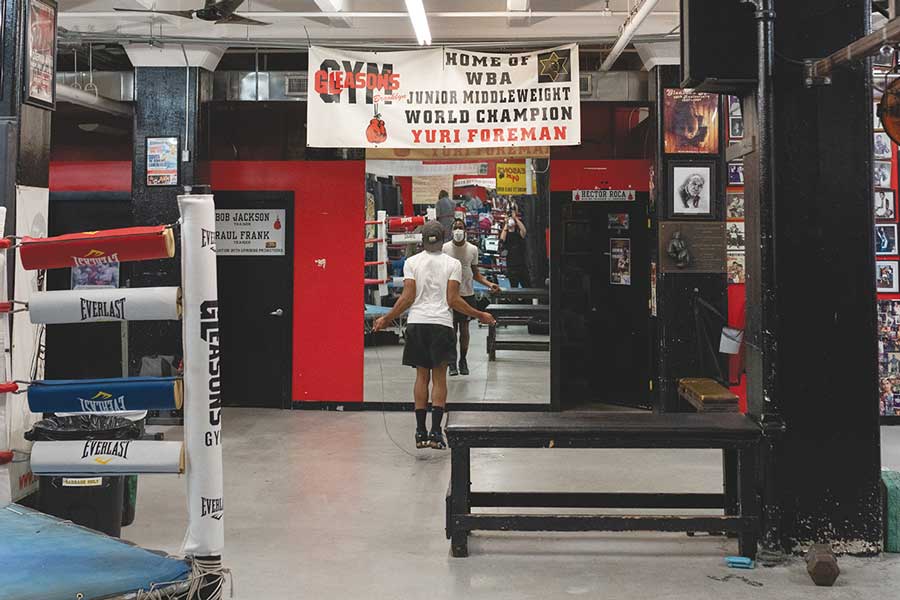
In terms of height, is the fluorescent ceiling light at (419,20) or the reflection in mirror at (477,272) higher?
the fluorescent ceiling light at (419,20)

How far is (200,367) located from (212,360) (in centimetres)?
5

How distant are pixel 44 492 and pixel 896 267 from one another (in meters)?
7.06

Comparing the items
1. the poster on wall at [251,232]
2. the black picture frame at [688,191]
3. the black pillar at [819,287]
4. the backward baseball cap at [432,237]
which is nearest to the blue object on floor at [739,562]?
the black pillar at [819,287]

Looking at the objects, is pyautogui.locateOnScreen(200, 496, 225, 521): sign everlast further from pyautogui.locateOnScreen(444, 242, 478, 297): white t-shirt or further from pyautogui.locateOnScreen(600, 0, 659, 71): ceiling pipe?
pyautogui.locateOnScreen(444, 242, 478, 297): white t-shirt

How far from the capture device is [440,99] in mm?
7180

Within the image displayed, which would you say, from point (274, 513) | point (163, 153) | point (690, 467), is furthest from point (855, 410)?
point (163, 153)

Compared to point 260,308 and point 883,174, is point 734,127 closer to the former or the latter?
point 883,174

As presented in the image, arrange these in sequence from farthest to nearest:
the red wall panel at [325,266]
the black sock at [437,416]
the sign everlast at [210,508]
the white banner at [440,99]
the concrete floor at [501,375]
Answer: the red wall panel at [325,266] → the concrete floor at [501,375] → the white banner at [440,99] → the black sock at [437,416] → the sign everlast at [210,508]

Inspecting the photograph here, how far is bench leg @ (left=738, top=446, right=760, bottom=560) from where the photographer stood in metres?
4.32

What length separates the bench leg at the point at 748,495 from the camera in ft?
14.2

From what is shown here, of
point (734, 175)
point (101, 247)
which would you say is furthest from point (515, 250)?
point (101, 247)

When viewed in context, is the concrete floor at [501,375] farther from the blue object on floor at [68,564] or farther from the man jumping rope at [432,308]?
the blue object on floor at [68,564]

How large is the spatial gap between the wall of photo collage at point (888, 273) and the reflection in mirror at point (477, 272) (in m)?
2.96

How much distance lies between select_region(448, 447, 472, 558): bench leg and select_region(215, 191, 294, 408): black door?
442 cm
